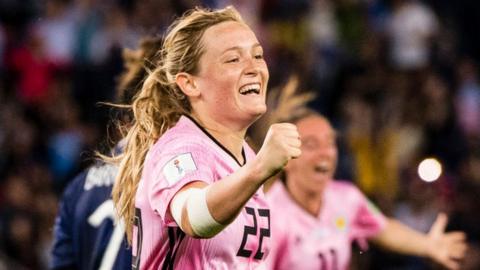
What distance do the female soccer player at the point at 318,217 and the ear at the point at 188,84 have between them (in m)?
1.99

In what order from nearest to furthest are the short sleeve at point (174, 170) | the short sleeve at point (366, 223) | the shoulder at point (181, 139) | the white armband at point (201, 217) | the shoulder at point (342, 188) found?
1. the white armband at point (201, 217)
2. the short sleeve at point (174, 170)
3. the shoulder at point (181, 139)
4. the short sleeve at point (366, 223)
5. the shoulder at point (342, 188)

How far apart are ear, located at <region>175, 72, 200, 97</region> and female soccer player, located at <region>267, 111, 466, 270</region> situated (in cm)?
199

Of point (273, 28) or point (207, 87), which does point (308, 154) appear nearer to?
point (207, 87)

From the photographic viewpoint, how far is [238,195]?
145 inches

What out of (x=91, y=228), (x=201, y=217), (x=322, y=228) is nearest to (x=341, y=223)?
(x=322, y=228)

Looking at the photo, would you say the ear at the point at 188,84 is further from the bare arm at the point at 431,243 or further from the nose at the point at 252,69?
the bare arm at the point at 431,243

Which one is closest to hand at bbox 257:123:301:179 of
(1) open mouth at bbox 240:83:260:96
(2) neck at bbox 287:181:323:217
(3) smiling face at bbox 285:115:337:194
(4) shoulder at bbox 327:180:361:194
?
(1) open mouth at bbox 240:83:260:96

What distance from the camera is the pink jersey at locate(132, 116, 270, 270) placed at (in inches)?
157

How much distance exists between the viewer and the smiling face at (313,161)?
6.26 metres

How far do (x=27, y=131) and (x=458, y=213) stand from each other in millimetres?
3757

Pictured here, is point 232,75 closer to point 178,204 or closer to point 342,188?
point 178,204

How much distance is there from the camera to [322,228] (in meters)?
6.29

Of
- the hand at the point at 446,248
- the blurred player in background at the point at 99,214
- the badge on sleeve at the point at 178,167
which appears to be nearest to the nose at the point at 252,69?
the badge on sleeve at the point at 178,167

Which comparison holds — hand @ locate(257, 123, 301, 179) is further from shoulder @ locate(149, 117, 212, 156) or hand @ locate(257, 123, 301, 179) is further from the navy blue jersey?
the navy blue jersey
